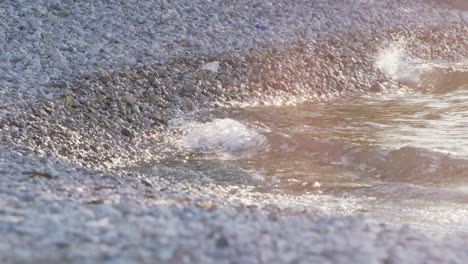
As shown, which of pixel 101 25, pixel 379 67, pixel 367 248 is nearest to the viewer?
pixel 367 248

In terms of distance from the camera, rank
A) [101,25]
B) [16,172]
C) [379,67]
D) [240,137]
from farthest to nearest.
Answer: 1. [379,67]
2. [101,25]
3. [240,137]
4. [16,172]

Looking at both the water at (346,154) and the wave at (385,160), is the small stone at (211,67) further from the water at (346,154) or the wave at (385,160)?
the wave at (385,160)

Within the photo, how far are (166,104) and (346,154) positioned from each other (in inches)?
111

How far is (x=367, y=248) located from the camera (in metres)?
3.06

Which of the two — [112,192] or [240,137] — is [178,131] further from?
[112,192]

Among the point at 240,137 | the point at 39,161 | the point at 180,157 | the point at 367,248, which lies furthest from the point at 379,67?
the point at 367,248

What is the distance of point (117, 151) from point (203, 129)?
1.40 metres

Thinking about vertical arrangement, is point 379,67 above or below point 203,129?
above

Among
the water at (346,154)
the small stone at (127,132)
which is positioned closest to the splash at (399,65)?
the water at (346,154)

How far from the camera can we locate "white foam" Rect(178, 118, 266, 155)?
6.96 m

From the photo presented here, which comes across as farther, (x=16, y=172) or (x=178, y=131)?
(x=178, y=131)

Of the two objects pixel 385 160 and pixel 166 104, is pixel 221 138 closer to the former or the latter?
pixel 166 104

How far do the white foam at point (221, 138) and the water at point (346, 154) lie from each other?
13 millimetres

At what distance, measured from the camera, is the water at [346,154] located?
16.8 ft
